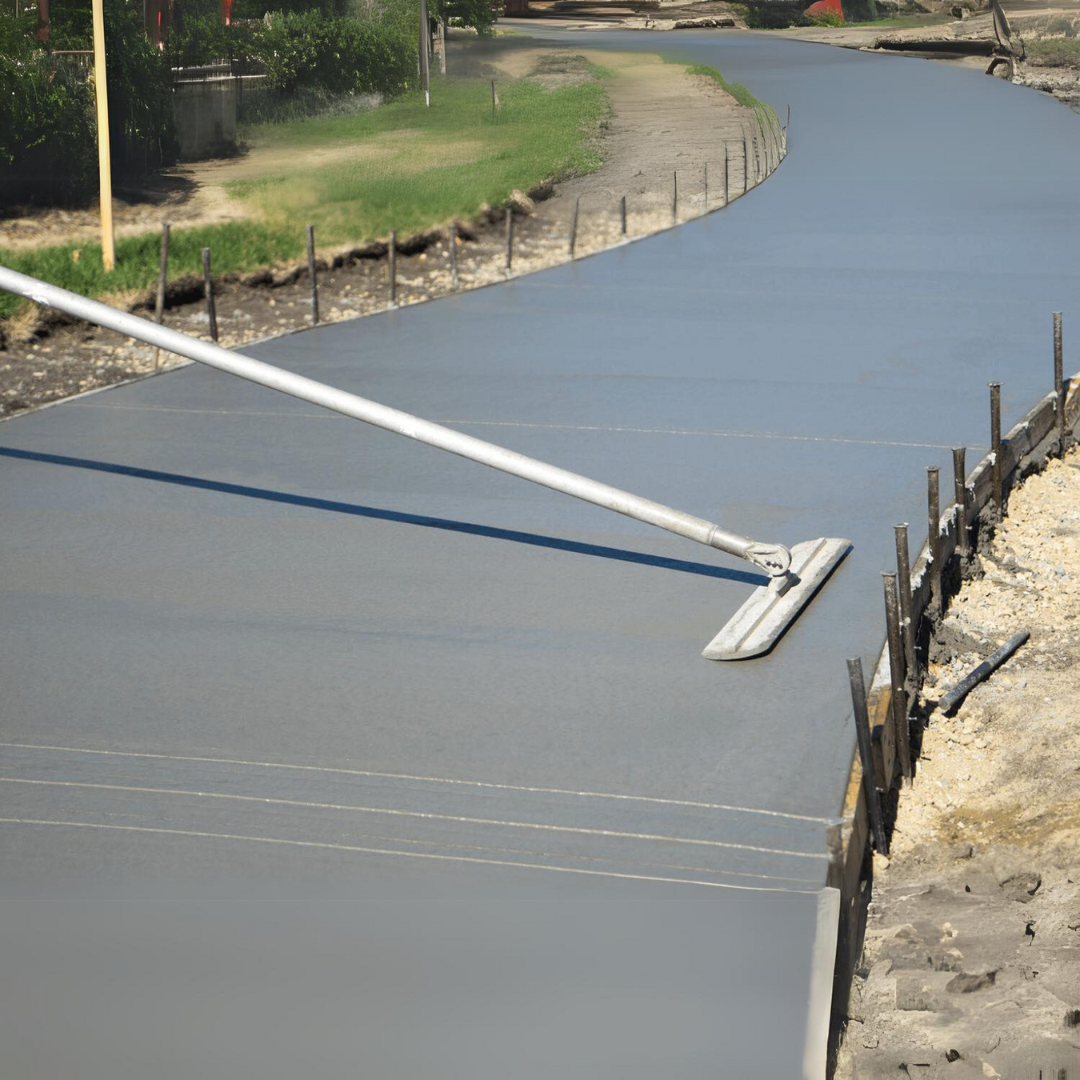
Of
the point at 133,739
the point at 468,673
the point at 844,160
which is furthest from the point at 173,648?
the point at 844,160

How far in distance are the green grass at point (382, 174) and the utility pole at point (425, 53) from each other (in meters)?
0.15

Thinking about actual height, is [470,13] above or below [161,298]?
above

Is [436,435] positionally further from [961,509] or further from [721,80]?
[721,80]

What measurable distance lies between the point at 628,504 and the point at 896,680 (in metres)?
1.80

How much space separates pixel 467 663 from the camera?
730 centimetres

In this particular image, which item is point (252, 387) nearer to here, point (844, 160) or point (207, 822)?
point (207, 822)

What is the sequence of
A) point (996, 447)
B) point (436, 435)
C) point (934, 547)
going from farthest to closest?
point (996, 447) < point (934, 547) < point (436, 435)

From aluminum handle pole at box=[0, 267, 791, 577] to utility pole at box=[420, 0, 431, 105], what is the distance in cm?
1621

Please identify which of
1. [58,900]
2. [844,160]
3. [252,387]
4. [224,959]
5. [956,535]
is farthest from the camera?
[844,160]

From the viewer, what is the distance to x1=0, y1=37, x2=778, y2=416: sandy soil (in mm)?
15859

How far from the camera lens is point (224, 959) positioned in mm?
5031

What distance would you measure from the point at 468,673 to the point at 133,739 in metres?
1.59

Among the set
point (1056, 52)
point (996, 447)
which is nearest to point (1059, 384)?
point (996, 447)

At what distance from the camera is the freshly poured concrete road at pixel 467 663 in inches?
196
